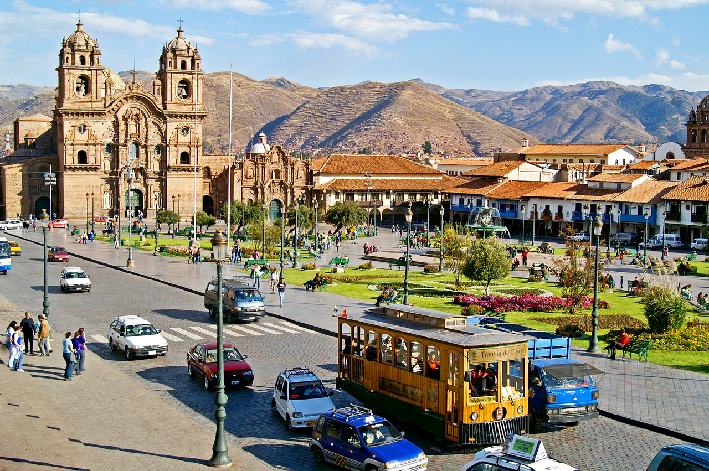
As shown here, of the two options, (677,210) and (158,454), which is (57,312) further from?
(677,210)

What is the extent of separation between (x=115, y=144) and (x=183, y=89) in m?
10.6

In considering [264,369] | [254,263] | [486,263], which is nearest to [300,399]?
[264,369]

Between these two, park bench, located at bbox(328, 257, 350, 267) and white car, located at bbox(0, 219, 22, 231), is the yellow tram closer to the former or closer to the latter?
park bench, located at bbox(328, 257, 350, 267)

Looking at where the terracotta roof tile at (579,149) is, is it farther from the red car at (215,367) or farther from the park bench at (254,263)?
the red car at (215,367)

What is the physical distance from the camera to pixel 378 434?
52.0 ft

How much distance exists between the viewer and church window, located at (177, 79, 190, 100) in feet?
324

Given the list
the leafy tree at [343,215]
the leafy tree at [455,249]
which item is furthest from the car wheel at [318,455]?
the leafy tree at [343,215]

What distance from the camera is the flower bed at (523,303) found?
35281 mm

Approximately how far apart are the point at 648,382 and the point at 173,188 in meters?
80.7

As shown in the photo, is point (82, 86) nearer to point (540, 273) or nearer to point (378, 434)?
point (540, 273)

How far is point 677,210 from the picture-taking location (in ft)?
228

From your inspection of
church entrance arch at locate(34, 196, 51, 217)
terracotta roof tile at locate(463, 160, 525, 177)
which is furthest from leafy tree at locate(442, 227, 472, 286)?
church entrance arch at locate(34, 196, 51, 217)

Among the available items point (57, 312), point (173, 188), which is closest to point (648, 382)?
point (57, 312)

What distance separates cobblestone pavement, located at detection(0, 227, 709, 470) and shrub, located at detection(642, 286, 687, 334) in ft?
13.2
